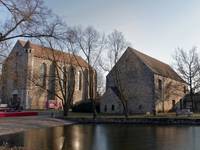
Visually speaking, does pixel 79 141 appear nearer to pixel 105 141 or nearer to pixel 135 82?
pixel 105 141

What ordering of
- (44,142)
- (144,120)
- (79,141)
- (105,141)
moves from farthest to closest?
(144,120), (105,141), (79,141), (44,142)

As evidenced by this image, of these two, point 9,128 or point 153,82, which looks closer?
point 9,128

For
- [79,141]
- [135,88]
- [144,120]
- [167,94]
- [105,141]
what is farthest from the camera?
[167,94]

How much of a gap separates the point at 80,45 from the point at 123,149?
34.6 metres

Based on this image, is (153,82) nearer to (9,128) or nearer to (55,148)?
(9,128)

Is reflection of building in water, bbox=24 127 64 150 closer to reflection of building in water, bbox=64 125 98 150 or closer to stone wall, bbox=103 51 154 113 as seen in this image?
reflection of building in water, bbox=64 125 98 150

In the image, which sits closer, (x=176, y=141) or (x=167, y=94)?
(x=176, y=141)

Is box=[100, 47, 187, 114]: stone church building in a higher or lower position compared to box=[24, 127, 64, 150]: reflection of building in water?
higher

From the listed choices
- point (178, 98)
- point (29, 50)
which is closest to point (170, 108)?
point (178, 98)

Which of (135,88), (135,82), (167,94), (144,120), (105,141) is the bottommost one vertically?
(105,141)

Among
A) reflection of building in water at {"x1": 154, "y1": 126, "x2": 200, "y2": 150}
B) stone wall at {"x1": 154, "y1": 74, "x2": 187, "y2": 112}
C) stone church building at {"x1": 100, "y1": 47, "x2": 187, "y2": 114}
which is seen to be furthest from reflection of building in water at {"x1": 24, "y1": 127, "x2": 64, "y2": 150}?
stone wall at {"x1": 154, "y1": 74, "x2": 187, "y2": 112}

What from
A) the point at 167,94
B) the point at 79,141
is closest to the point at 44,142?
the point at 79,141

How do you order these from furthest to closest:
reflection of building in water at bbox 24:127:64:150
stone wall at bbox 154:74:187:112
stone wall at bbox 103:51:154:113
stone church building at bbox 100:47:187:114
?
stone wall at bbox 154:74:187:112 < stone wall at bbox 103:51:154:113 < stone church building at bbox 100:47:187:114 < reflection of building in water at bbox 24:127:64:150

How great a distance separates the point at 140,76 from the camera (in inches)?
2397
